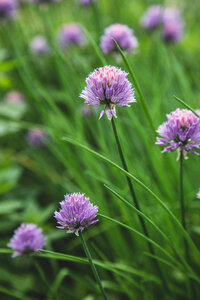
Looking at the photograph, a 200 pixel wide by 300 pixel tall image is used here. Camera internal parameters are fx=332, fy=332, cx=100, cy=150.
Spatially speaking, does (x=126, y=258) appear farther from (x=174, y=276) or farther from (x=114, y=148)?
(x=114, y=148)

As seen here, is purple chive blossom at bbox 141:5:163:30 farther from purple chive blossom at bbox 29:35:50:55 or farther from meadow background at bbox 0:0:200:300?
purple chive blossom at bbox 29:35:50:55

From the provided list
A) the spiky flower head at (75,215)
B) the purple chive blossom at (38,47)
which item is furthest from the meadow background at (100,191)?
the purple chive blossom at (38,47)

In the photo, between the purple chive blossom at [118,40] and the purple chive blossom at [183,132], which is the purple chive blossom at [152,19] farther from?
the purple chive blossom at [183,132]

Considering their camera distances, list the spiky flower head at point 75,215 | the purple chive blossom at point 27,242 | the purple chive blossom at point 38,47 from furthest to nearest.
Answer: the purple chive blossom at point 38,47 < the purple chive blossom at point 27,242 < the spiky flower head at point 75,215

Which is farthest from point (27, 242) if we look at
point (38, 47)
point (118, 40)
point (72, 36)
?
point (38, 47)

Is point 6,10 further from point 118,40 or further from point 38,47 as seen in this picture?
point 118,40

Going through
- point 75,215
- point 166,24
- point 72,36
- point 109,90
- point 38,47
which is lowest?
point 75,215

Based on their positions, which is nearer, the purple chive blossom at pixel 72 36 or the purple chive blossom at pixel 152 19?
the purple chive blossom at pixel 152 19

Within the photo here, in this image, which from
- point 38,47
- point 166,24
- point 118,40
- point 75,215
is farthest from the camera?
point 38,47

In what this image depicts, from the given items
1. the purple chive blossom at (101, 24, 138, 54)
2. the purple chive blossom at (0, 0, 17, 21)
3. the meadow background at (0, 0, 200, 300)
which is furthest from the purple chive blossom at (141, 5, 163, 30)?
the purple chive blossom at (101, 24, 138, 54)
